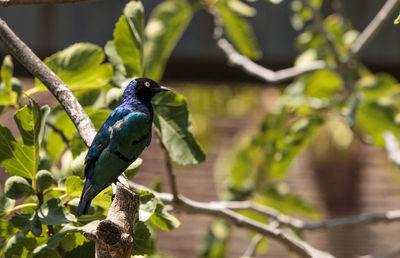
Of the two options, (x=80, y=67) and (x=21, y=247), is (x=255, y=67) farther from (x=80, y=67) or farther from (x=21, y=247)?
(x=21, y=247)

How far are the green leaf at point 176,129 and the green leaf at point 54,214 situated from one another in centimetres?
27

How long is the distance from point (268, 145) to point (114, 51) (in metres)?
0.87

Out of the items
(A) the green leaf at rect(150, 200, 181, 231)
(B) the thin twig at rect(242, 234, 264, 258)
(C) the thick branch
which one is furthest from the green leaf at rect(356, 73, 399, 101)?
(C) the thick branch

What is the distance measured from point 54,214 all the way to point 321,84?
4.38 feet

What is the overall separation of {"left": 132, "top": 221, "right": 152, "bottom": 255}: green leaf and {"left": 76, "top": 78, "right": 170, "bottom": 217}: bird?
90 millimetres

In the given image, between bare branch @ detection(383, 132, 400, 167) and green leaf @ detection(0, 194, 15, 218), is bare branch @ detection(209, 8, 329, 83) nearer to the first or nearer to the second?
bare branch @ detection(383, 132, 400, 167)

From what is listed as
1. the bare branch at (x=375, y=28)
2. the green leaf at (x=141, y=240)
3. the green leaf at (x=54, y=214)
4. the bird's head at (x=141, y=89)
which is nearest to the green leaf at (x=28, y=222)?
the green leaf at (x=54, y=214)

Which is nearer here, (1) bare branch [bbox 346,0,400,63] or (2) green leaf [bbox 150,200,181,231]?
(2) green leaf [bbox 150,200,181,231]

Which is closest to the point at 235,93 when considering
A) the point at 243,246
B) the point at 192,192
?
the point at 192,192

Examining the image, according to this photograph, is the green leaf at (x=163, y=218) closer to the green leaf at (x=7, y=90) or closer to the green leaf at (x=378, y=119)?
the green leaf at (x=7, y=90)

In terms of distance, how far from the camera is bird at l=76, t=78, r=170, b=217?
3.19 feet

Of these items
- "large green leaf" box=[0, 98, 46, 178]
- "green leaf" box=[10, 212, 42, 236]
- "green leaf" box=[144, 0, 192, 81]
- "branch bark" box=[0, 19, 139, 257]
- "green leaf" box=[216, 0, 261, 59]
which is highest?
"branch bark" box=[0, 19, 139, 257]

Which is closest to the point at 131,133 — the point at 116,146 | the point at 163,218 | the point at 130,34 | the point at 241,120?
the point at 116,146

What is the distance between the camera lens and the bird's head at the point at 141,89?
115 cm
